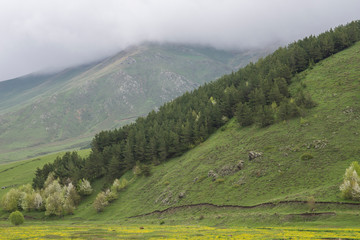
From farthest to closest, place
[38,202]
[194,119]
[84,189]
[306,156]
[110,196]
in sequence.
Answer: [194,119]
[84,189]
[38,202]
[110,196]
[306,156]

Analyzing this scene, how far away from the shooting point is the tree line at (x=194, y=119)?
11709 centimetres

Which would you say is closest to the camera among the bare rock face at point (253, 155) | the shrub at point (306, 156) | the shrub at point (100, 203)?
the shrub at point (306, 156)

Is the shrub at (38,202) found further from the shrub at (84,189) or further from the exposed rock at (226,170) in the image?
the exposed rock at (226,170)

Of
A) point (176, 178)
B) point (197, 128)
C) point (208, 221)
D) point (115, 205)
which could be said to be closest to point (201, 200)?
point (208, 221)

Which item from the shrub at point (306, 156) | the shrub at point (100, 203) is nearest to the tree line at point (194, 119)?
the shrub at point (100, 203)

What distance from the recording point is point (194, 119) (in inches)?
5133

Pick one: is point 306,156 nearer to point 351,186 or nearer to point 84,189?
point 351,186

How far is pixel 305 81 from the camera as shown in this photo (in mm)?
117188

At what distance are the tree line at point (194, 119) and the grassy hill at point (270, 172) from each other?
328 inches

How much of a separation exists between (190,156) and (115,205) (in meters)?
36.3

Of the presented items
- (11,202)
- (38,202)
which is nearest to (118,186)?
(38,202)

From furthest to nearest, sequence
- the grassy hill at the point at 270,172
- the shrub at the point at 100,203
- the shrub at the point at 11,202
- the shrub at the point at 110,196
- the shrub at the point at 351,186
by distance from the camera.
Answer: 1. the shrub at the point at 11,202
2. the shrub at the point at 110,196
3. the shrub at the point at 100,203
4. the grassy hill at the point at 270,172
5. the shrub at the point at 351,186

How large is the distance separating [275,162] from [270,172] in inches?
175

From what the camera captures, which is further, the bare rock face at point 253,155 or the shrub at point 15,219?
the shrub at point 15,219
